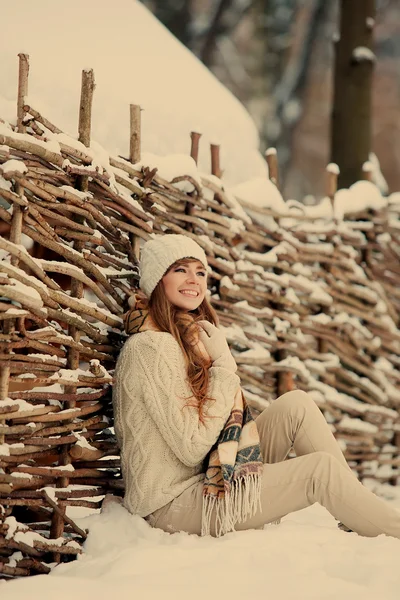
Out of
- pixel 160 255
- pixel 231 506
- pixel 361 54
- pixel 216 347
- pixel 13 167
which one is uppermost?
pixel 361 54

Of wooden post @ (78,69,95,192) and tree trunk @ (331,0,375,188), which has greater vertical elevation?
tree trunk @ (331,0,375,188)

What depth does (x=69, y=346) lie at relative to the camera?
8.49 ft

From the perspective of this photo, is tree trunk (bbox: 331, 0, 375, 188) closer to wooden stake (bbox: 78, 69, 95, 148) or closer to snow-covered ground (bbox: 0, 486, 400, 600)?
wooden stake (bbox: 78, 69, 95, 148)

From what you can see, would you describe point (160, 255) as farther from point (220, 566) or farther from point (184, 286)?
point (220, 566)

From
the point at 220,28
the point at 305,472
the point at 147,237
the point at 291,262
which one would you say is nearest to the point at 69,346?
the point at 147,237

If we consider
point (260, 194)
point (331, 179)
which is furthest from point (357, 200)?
point (260, 194)

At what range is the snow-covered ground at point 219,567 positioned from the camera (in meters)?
2.11

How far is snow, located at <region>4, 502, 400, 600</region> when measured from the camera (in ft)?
6.93

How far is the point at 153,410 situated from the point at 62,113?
114 cm

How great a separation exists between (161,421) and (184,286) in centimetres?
47

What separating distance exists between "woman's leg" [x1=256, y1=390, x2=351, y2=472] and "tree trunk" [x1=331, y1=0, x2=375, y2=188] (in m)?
3.24

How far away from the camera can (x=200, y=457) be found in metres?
2.52

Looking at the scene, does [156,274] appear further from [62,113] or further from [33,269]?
[62,113]

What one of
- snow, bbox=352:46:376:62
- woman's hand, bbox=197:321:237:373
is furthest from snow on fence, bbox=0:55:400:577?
snow, bbox=352:46:376:62
